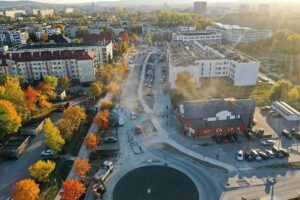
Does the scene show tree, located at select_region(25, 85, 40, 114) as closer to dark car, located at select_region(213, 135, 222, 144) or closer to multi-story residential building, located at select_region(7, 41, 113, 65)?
multi-story residential building, located at select_region(7, 41, 113, 65)

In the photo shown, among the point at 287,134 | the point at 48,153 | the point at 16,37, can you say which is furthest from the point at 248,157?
the point at 16,37

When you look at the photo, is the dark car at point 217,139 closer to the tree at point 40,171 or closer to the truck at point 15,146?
the tree at point 40,171

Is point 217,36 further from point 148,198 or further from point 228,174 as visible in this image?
point 148,198

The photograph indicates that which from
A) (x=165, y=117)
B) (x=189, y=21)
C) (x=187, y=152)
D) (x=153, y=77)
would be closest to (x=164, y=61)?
(x=153, y=77)

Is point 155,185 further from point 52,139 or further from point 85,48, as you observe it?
point 85,48

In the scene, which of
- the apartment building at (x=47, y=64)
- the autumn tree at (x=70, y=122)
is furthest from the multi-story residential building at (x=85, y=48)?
the autumn tree at (x=70, y=122)
